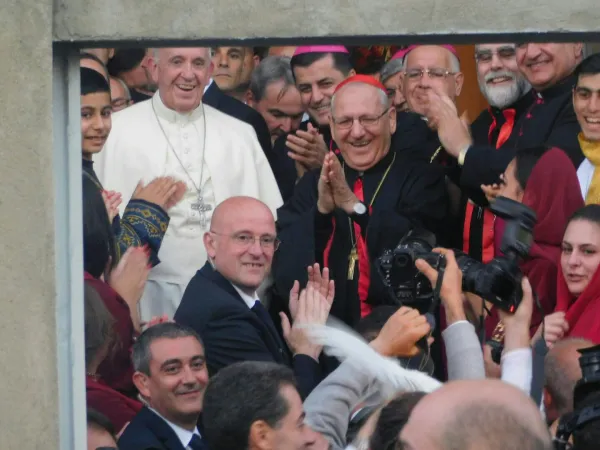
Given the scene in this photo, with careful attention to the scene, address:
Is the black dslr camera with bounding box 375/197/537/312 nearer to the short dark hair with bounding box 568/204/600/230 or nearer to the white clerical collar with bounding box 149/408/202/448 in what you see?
the short dark hair with bounding box 568/204/600/230

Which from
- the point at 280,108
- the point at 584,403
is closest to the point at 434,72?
the point at 280,108

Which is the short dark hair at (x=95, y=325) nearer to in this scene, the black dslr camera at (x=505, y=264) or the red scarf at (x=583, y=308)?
the black dslr camera at (x=505, y=264)

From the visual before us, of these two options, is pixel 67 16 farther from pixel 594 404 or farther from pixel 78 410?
pixel 594 404

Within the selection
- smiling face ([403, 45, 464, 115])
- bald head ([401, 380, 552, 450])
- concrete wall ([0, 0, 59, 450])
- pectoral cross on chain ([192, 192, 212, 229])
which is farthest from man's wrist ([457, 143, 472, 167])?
bald head ([401, 380, 552, 450])

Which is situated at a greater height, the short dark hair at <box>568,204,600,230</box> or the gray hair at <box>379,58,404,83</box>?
the gray hair at <box>379,58,404,83</box>

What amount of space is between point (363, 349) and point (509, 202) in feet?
2.07

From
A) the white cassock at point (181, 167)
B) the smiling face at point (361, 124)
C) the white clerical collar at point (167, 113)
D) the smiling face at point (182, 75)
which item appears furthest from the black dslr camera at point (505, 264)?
the white clerical collar at point (167, 113)

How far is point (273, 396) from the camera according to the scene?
3838mm

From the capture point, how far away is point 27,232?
3.30 m

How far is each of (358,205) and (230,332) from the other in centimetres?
96

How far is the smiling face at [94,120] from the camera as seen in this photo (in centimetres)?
563

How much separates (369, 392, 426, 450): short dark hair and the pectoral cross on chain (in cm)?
296

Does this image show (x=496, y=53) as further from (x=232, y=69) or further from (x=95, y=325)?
(x=95, y=325)

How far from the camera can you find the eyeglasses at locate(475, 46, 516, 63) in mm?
6496
